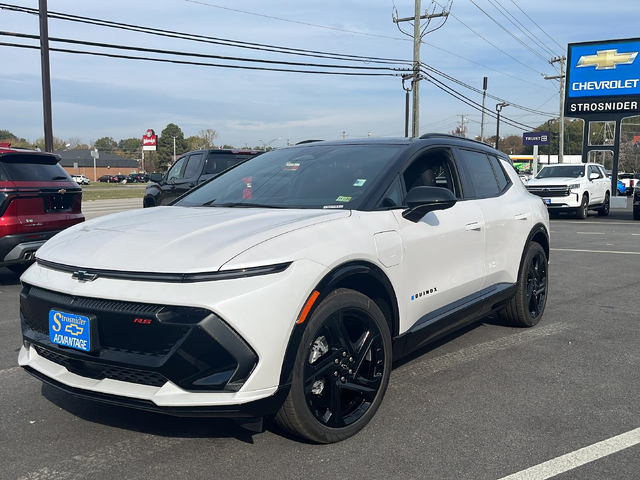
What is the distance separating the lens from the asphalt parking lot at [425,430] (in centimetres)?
287

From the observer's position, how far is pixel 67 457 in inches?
118

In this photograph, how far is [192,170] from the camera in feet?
43.5

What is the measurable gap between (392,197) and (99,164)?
12677cm

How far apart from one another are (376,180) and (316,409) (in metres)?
1.47

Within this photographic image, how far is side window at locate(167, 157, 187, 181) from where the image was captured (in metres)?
13.5

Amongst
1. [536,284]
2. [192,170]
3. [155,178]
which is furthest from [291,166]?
[192,170]

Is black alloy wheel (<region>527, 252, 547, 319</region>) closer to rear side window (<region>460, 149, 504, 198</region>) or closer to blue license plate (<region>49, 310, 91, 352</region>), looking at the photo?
rear side window (<region>460, 149, 504, 198</region>)

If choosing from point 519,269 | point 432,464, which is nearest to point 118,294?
point 432,464

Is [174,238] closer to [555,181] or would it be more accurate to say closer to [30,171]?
[30,171]

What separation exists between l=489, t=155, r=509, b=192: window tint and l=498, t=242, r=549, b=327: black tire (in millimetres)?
645

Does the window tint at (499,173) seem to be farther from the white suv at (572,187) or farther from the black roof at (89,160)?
the black roof at (89,160)

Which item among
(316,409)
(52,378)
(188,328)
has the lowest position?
(316,409)

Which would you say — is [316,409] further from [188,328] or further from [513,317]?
[513,317]

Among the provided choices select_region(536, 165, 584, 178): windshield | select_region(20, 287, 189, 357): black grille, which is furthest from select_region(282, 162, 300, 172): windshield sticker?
select_region(536, 165, 584, 178): windshield
